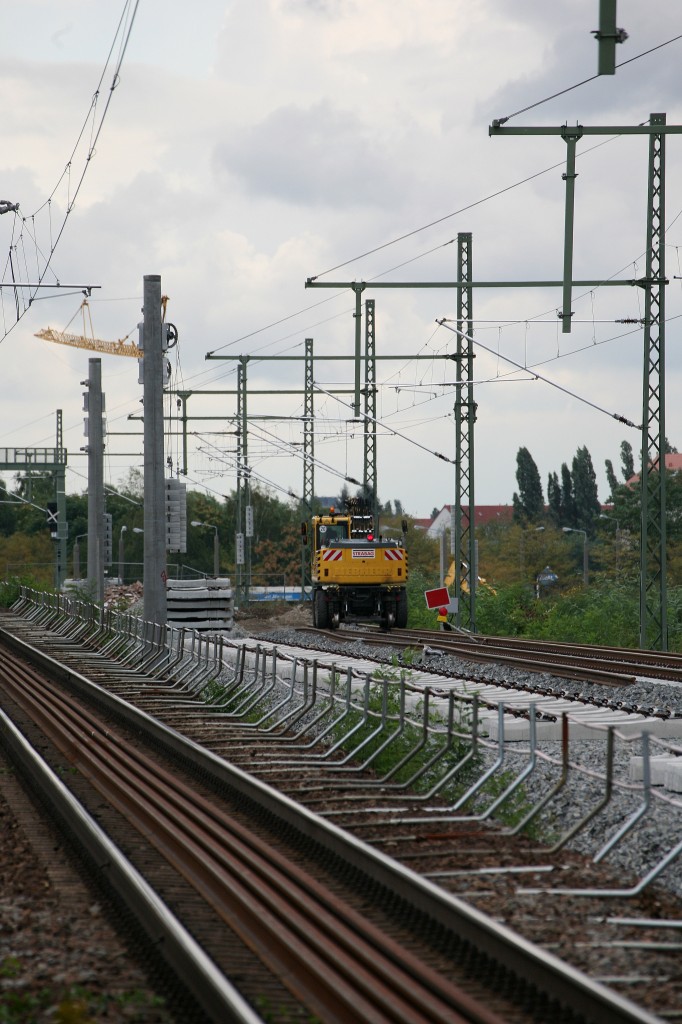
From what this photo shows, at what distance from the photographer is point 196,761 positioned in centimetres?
1370

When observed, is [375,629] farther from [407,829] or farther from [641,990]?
[641,990]

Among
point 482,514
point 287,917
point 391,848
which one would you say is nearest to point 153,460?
point 391,848

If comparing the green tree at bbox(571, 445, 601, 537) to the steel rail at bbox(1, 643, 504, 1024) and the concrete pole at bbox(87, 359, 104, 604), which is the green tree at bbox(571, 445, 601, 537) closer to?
the concrete pole at bbox(87, 359, 104, 604)

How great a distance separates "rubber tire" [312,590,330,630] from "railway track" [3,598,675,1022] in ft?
64.6

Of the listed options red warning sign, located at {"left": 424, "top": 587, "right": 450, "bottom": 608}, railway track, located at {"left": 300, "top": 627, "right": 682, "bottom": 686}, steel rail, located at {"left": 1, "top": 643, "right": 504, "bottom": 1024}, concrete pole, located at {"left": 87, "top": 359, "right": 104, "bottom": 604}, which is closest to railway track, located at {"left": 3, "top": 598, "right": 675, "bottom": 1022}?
steel rail, located at {"left": 1, "top": 643, "right": 504, "bottom": 1024}

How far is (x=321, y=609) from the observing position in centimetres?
3756

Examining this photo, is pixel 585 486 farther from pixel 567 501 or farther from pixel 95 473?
pixel 95 473

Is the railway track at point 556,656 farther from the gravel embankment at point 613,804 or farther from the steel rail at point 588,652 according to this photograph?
the gravel embankment at point 613,804

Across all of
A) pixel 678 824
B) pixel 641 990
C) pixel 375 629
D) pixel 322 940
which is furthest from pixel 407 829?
pixel 375 629

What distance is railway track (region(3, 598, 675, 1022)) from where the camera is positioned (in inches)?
257

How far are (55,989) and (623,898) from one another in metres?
3.58

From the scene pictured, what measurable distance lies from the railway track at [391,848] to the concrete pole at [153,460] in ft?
26.6

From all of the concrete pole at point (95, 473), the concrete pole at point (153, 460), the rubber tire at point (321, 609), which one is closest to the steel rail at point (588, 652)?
the rubber tire at point (321, 609)

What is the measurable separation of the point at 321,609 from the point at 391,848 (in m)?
28.0
